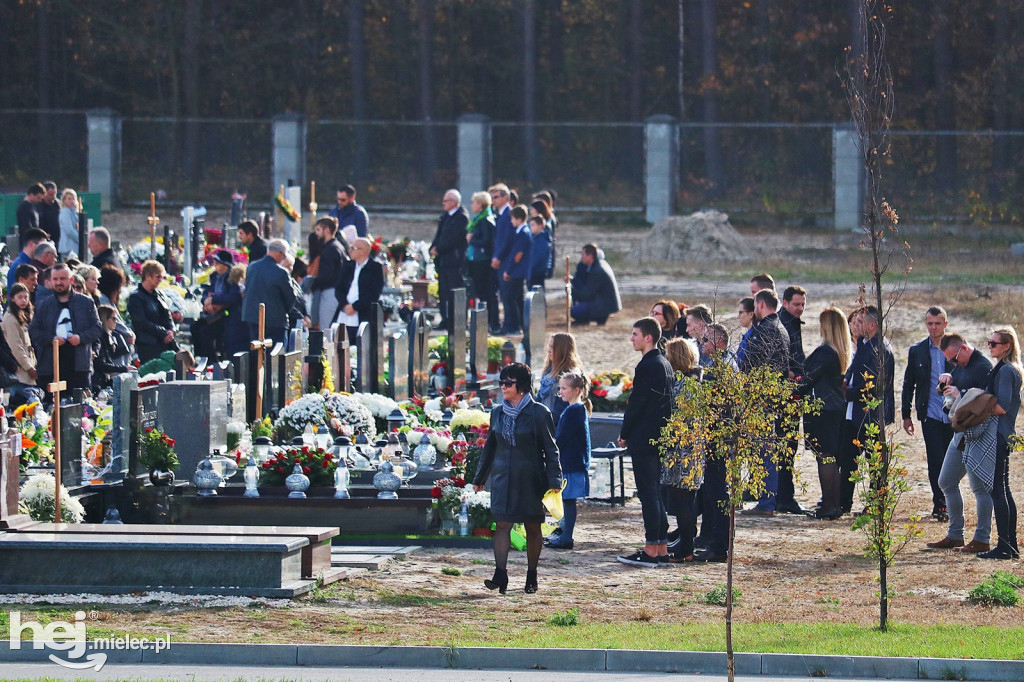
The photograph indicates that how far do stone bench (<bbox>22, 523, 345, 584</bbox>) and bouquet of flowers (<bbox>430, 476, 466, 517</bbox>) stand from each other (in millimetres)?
1449

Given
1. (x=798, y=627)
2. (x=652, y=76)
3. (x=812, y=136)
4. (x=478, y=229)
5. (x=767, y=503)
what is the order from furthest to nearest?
1. (x=652, y=76)
2. (x=812, y=136)
3. (x=478, y=229)
4. (x=767, y=503)
5. (x=798, y=627)

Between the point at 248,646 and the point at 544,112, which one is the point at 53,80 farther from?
the point at 248,646

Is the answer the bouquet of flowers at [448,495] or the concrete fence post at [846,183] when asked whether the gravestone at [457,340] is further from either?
the concrete fence post at [846,183]

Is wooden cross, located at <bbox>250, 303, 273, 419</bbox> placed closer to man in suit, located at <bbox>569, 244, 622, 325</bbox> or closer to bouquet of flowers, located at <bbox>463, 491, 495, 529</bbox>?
bouquet of flowers, located at <bbox>463, 491, 495, 529</bbox>

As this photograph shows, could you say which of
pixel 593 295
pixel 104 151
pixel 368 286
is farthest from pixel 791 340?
pixel 104 151

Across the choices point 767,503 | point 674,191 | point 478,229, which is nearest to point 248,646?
point 767,503

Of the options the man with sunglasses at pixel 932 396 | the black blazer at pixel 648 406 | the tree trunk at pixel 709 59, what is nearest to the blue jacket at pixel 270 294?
the black blazer at pixel 648 406

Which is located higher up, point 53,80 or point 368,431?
point 53,80

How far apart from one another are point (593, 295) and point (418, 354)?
6.96 metres

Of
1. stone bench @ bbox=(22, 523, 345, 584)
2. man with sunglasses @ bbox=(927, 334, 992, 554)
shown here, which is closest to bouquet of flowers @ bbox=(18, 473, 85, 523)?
stone bench @ bbox=(22, 523, 345, 584)

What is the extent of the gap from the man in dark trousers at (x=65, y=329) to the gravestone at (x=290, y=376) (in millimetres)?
1720

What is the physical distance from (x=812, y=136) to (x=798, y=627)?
3246 centimetres

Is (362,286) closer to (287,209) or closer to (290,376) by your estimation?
(290,376)

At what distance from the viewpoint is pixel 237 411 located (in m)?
14.9
